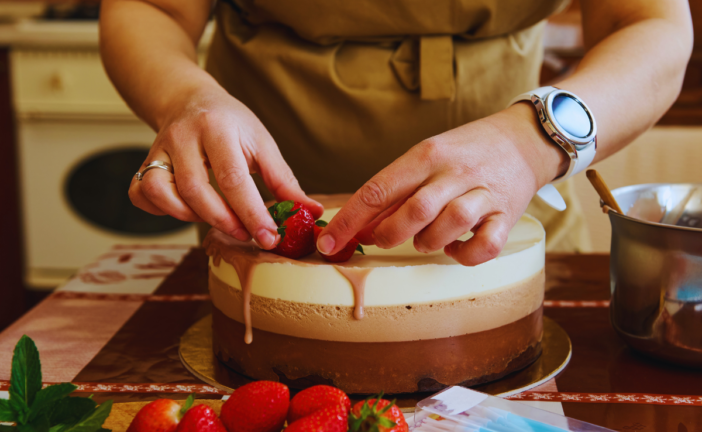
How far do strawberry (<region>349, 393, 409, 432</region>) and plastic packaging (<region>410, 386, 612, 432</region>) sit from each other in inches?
2.4

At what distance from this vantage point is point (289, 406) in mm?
Answer: 616

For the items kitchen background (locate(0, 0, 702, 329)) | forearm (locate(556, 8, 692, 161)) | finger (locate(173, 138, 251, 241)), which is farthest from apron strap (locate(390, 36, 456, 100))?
kitchen background (locate(0, 0, 702, 329))

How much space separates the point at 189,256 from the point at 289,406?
76 centimetres

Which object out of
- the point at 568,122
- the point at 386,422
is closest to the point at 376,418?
the point at 386,422

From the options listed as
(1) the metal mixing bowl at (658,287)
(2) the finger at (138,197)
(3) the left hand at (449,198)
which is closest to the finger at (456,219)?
(3) the left hand at (449,198)

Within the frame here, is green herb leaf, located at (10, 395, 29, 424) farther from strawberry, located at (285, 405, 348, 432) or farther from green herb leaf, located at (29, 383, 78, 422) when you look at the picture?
strawberry, located at (285, 405, 348, 432)

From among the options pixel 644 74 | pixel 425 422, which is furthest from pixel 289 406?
pixel 644 74

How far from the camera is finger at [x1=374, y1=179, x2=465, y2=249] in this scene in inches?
26.2

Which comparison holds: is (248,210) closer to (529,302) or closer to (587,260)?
(529,302)

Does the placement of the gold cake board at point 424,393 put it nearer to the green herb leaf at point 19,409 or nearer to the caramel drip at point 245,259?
the caramel drip at point 245,259

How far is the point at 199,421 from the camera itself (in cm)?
56

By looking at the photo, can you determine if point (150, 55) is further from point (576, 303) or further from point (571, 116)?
point (576, 303)

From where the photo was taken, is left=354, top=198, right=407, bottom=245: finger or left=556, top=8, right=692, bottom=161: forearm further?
left=556, top=8, right=692, bottom=161: forearm

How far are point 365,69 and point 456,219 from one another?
51cm
